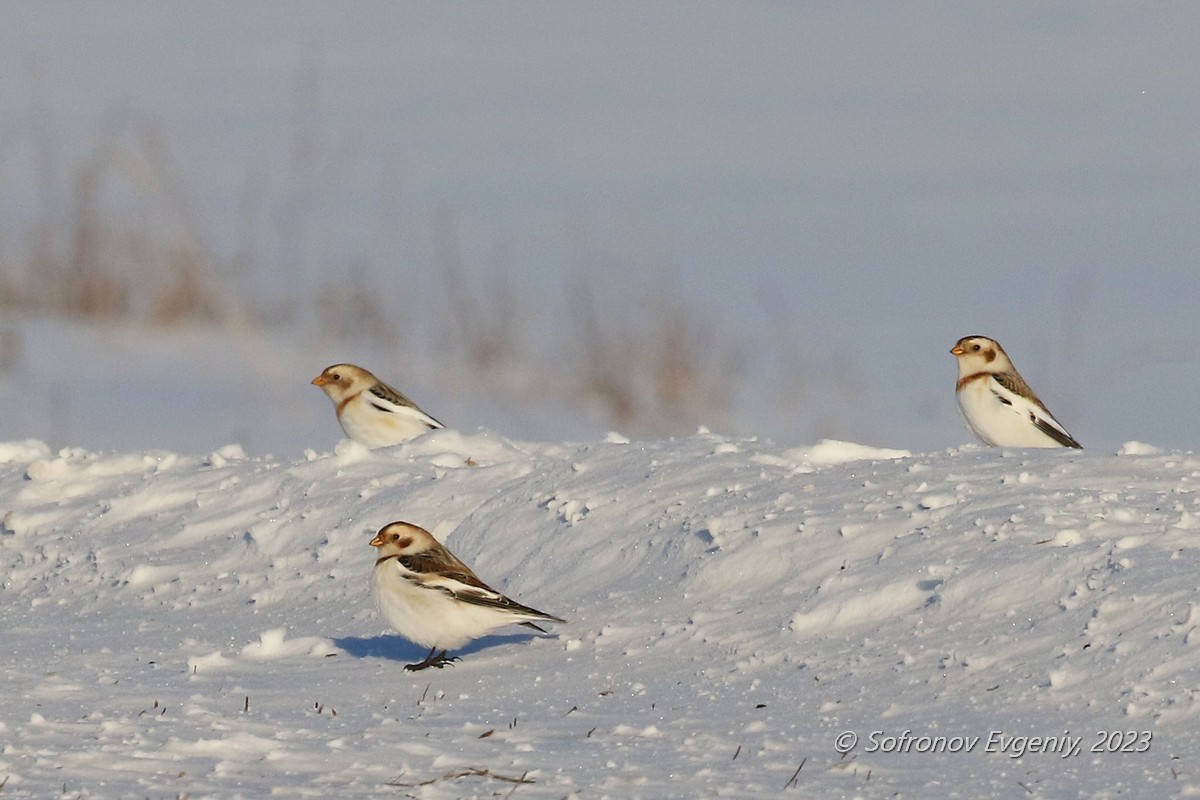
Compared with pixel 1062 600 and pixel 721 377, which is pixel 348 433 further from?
pixel 1062 600

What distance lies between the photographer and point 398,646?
6816mm

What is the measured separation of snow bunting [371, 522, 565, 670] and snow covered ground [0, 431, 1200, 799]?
0.47 ft

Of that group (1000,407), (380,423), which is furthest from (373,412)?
(1000,407)

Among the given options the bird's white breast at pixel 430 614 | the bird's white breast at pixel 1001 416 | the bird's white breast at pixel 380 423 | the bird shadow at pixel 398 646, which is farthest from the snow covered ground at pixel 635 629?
the bird's white breast at pixel 380 423

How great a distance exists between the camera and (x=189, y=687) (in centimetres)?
612

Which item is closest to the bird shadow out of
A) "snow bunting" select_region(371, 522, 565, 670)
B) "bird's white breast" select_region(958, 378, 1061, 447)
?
"snow bunting" select_region(371, 522, 565, 670)

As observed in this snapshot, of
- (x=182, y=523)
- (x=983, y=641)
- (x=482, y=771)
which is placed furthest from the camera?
(x=182, y=523)

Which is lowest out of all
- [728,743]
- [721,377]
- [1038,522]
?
[728,743]

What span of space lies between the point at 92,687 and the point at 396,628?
100 cm

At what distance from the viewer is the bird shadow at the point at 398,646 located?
6.69m

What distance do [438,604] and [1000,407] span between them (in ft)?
12.8

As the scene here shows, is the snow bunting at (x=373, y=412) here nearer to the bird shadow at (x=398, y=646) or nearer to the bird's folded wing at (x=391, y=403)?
the bird's folded wing at (x=391, y=403)

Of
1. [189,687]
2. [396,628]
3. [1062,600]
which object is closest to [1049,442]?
[1062,600]

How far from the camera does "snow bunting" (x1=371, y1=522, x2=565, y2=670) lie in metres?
6.27
